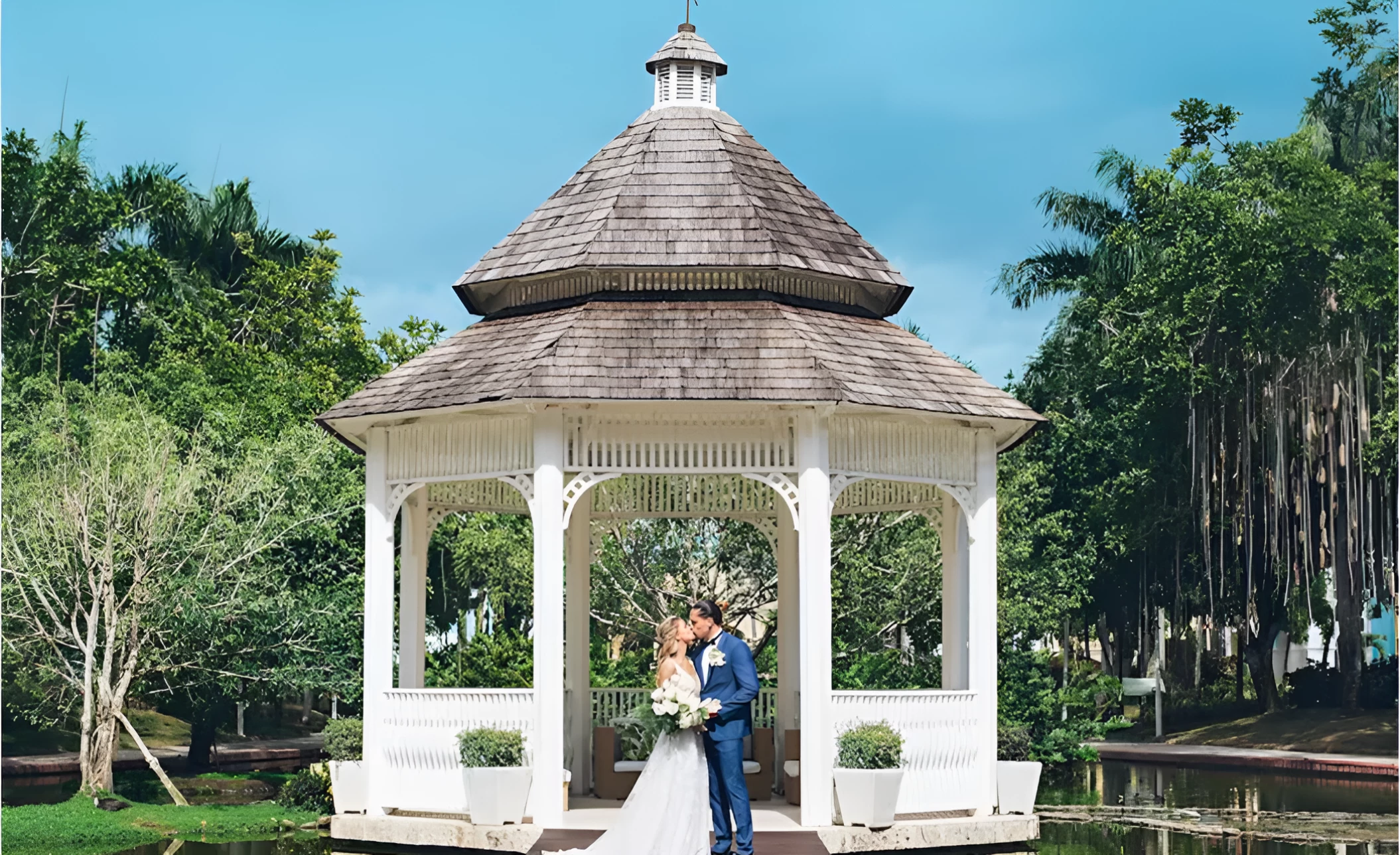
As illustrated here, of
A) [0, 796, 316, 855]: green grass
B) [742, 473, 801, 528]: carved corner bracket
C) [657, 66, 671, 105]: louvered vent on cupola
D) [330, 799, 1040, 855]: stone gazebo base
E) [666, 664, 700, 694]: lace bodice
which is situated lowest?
[0, 796, 316, 855]: green grass

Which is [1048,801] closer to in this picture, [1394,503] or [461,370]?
[461,370]

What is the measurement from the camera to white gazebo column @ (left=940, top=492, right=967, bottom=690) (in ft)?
50.6

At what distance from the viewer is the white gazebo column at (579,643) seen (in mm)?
16531

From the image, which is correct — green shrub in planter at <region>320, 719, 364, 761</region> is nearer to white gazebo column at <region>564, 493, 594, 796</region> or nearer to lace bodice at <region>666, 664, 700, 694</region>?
white gazebo column at <region>564, 493, 594, 796</region>

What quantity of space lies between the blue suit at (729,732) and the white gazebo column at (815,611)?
180 cm

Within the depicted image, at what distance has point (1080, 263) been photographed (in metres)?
39.6

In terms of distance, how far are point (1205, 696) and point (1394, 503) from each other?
11.1m

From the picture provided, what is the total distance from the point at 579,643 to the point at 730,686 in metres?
5.62

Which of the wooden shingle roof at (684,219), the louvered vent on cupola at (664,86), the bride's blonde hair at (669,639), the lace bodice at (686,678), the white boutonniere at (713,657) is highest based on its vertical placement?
the louvered vent on cupola at (664,86)

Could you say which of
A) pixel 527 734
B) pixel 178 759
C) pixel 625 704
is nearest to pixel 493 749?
pixel 527 734

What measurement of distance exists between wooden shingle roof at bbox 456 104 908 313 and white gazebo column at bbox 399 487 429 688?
7.54 ft

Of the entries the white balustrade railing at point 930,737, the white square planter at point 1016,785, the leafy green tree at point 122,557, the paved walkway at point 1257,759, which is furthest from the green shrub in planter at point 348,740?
the paved walkway at point 1257,759

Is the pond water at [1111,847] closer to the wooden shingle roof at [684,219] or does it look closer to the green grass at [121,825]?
the green grass at [121,825]

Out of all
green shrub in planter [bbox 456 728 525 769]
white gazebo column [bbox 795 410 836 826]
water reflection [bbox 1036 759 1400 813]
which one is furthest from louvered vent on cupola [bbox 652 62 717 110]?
water reflection [bbox 1036 759 1400 813]
